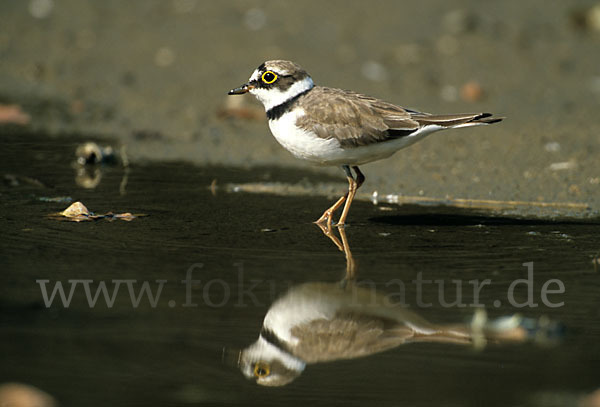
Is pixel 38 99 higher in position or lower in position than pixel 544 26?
lower

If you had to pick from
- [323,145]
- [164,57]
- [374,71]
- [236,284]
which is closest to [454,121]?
[323,145]

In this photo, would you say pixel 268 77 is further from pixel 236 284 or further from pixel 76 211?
pixel 236 284

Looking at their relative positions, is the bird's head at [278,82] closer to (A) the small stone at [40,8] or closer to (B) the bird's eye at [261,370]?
(B) the bird's eye at [261,370]

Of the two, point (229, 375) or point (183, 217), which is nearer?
point (229, 375)

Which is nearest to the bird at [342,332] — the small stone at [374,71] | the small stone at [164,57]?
the small stone at [374,71]

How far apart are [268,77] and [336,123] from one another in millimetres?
698

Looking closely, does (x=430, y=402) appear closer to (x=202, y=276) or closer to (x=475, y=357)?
(x=475, y=357)

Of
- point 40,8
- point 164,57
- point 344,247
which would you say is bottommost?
point 344,247

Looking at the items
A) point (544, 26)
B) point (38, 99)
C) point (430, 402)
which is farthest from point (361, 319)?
point (544, 26)

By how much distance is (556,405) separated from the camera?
11.6 ft

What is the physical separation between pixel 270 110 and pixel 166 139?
9.64ft

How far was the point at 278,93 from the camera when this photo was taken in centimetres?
713

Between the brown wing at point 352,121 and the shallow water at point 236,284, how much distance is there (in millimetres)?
654

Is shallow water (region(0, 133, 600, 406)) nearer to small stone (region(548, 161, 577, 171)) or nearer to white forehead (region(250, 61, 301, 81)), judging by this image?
white forehead (region(250, 61, 301, 81))
